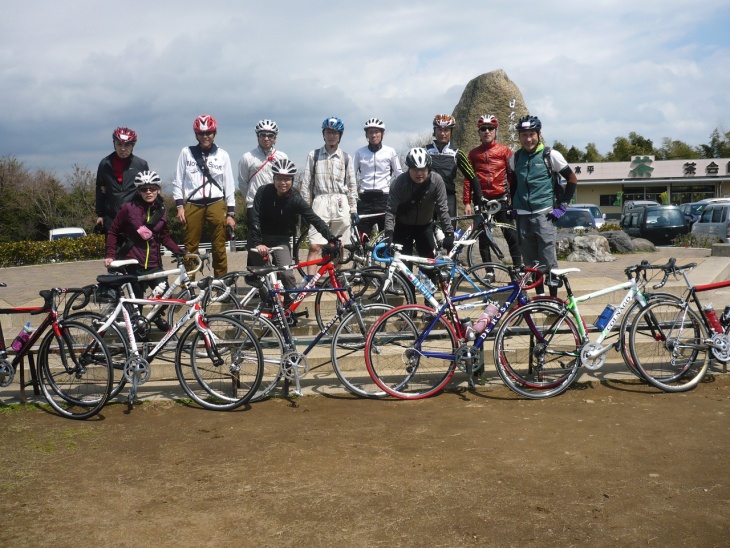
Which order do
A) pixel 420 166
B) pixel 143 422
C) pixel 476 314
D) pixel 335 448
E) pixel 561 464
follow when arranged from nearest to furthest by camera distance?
1. pixel 561 464
2. pixel 335 448
3. pixel 143 422
4. pixel 420 166
5. pixel 476 314

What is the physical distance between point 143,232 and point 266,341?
171cm

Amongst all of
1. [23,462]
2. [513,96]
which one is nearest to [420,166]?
[23,462]

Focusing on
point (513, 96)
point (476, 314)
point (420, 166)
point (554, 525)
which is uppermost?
point (513, 96)

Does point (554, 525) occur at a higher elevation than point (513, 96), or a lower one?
lower

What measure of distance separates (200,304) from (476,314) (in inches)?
115

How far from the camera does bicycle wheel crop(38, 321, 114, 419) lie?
561cm

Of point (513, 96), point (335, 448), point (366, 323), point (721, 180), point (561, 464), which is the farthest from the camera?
point (721, 180)

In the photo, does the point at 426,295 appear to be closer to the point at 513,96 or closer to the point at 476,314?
the point at 476,314

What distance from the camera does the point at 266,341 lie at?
5.90 metres

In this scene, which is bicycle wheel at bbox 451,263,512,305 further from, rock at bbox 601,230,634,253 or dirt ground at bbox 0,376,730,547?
rock at bbox 601,230,634,253

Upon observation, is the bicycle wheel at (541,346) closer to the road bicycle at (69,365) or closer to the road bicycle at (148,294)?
the road bicycle at (148,294)

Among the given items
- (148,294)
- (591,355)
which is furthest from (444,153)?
(148,294)

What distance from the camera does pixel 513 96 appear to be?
13672 mm

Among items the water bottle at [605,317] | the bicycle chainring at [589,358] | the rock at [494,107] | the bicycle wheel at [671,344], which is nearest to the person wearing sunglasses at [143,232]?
the bicycle chainring at [589,358]
